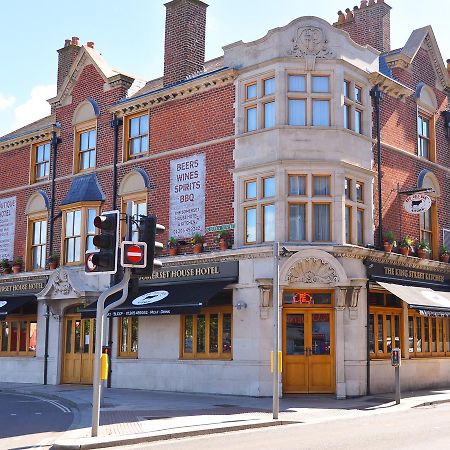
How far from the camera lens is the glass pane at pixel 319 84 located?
21.1 metres

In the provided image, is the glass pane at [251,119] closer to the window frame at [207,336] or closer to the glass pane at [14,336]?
the window frame at [207,336]

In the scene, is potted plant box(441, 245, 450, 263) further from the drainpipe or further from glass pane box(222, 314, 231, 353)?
glass pane box(222, 314, 231, 353)

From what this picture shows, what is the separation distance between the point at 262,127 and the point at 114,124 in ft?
A: 21.5

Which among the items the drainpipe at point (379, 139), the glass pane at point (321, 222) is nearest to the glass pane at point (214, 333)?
the glass pane at point (321, 222)

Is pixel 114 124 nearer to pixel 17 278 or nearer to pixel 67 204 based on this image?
pixel 67 204

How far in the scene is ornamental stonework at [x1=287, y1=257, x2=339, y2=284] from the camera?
778 inches

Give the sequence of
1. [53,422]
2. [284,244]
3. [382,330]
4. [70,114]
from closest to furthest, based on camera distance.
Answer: [53,422] < [284,244] < [382,330] < [70,114]

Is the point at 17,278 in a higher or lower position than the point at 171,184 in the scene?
lower

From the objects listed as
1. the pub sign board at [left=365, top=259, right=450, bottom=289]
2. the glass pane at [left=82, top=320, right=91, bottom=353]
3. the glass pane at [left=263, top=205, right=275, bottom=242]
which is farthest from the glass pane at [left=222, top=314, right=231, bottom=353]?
the glass pane at [left=82, top=320, right=91, bottom=353]

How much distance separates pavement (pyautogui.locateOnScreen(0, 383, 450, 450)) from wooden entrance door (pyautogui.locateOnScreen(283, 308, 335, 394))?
42cm

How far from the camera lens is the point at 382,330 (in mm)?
21438

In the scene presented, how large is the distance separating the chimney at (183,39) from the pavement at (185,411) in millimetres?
10630

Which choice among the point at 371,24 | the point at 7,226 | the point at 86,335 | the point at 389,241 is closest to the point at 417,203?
the point at 389,241

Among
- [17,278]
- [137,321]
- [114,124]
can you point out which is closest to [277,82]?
[114,124]
